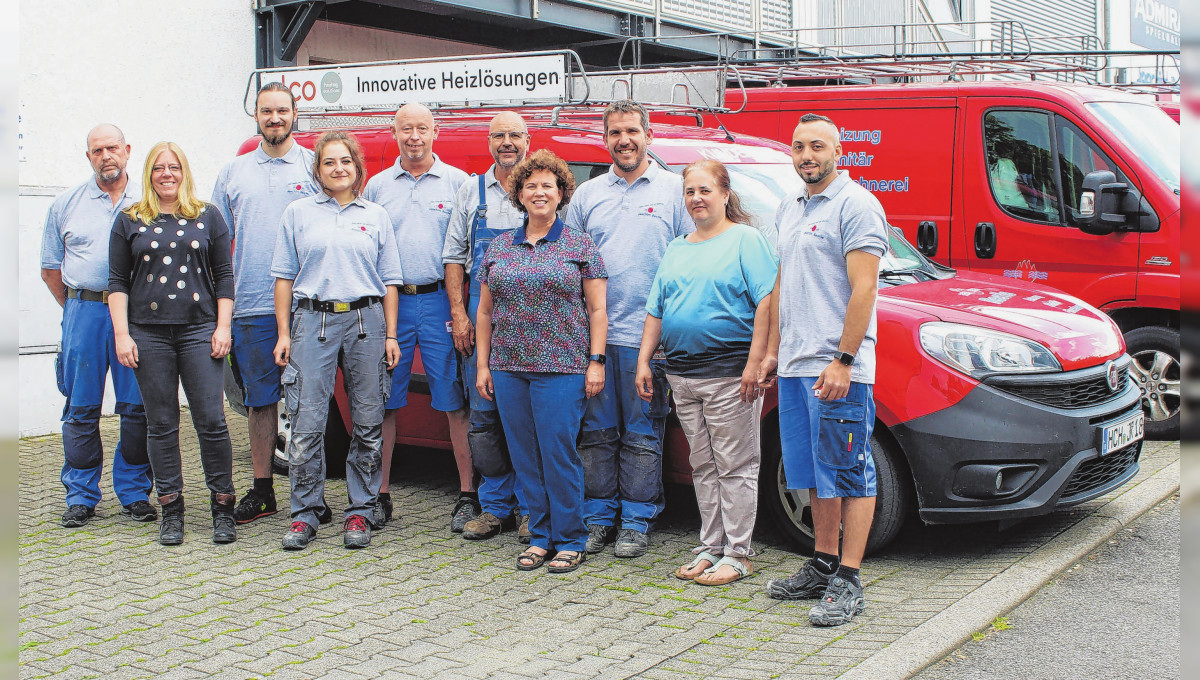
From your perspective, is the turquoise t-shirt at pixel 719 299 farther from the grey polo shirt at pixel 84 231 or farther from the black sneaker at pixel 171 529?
the grey polo shirt at pixel 84 231

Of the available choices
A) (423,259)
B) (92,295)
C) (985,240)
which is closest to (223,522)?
(92,295)

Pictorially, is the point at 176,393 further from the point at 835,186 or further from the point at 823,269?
the point at 835,186

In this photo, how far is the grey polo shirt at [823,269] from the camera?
439cm

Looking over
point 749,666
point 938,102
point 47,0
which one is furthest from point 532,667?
point 47,0

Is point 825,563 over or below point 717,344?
below

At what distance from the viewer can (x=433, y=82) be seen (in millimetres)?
7195

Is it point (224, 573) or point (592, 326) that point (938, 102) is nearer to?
point (592, 326)

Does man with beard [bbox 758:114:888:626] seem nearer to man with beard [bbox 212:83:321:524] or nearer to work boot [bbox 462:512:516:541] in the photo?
work boot [bbox 462:512:516:541]

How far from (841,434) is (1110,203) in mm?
4022

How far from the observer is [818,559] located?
188 inches

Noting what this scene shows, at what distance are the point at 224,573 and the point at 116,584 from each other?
45cm

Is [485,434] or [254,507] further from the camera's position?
[254,507]

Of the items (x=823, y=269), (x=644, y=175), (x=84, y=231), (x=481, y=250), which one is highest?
(x=644, y=175)

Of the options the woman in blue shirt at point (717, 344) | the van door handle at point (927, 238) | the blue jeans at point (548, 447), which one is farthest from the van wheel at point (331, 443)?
the van door handle at point (927, 238)
